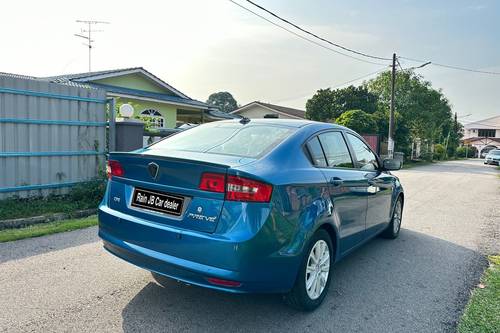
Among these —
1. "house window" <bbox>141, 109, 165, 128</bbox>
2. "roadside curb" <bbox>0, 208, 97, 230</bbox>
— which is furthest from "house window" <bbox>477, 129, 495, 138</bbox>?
"roadside curb" <bbox>0, 208, 97, 230</bbox>

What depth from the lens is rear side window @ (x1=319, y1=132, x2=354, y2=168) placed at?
3849 mm

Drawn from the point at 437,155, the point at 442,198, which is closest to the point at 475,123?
the point at 437,155

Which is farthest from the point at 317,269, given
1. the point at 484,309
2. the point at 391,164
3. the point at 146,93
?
the point at 146,93

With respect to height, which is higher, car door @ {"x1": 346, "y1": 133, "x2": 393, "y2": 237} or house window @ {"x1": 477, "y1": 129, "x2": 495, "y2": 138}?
house window @ {"x1": 477, "y1": 129, "x2": 495, "y2": 138}

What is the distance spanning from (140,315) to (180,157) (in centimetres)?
134

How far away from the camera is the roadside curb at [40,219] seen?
5.53 meters

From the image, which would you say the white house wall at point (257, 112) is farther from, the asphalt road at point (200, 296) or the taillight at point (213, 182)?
the taillight at point (213, 182)

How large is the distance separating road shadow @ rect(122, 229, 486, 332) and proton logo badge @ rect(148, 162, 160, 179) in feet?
3.79

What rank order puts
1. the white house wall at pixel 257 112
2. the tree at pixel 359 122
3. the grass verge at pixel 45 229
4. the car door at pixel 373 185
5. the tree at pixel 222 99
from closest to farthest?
the car door at pixel 373 185 → the grass verge at pixel 45 229 → the tree at pixel 359 122 → the white house wall at pixel 257 112 → the tree at pixel 222 99

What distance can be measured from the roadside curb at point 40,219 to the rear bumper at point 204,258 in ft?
11.1

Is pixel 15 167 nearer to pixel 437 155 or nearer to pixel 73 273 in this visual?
pixel 73 273

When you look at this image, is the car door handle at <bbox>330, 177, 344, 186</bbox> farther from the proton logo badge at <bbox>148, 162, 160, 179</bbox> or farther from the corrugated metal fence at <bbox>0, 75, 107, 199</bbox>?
the corrugated metal fence at <bbox>0, 75, 107, 199</bbox>

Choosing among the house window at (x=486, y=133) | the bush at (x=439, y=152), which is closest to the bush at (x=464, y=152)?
the bush at (x=439, y=152)

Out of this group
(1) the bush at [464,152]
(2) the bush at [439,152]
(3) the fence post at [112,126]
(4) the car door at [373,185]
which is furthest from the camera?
(1) the bush at [464,152]
